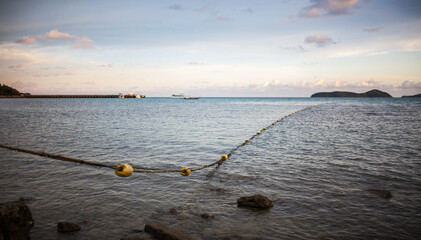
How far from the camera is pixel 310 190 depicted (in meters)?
9.55

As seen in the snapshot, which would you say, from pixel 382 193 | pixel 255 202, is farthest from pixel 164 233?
pixel 382 193

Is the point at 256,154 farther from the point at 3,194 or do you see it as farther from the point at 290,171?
the point at 3,194

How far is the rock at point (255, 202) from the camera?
794 centimetres

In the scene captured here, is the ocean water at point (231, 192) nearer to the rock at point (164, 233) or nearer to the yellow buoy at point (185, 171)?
the rock at point (164, 233)

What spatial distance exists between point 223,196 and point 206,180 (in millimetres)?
1953

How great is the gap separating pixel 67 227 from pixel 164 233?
9.05 feet

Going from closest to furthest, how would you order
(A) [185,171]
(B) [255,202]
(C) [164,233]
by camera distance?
(C) [164,233] → (B) [255,202] → (A) [185,171]

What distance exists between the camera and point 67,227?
6562 mm

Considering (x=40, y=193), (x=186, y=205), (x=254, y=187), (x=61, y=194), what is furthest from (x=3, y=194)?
(x=254, y=187)

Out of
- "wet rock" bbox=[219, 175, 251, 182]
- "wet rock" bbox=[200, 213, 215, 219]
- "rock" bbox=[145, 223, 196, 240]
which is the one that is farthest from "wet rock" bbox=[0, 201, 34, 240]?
"wet rock" bbox=[219, 175, 251, 182]

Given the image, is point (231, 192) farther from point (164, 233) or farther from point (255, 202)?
point (164, 233)

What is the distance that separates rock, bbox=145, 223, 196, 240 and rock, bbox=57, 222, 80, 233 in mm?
1952

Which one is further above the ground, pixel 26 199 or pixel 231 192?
pixel 26 199

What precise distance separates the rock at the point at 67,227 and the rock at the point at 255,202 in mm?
4847
